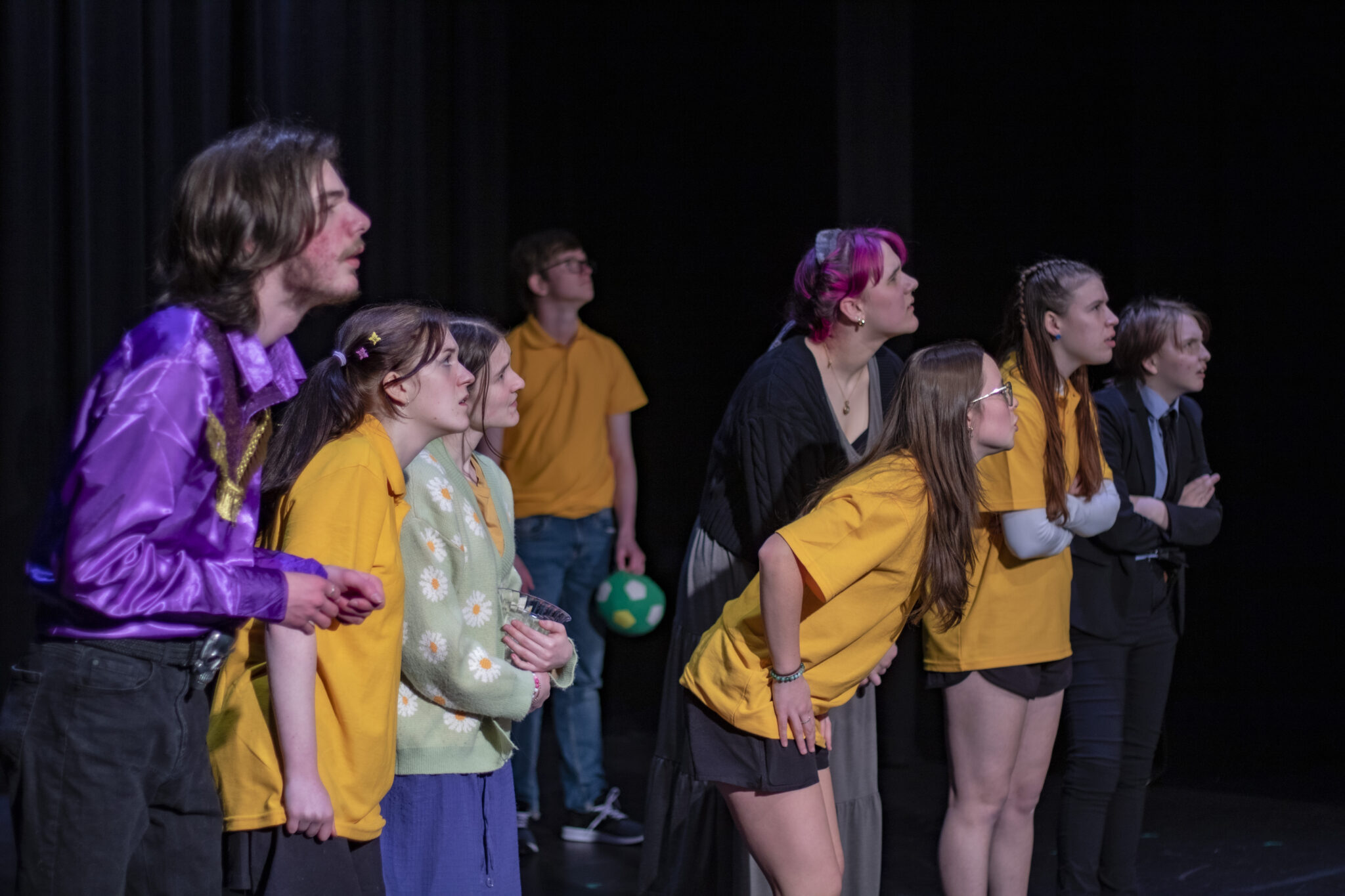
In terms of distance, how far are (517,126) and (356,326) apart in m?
3.56

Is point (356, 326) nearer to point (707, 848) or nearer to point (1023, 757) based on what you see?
point (707, 848)

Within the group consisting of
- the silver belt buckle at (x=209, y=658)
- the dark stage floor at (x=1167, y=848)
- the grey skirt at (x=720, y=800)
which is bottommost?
the dark stage floor at (x=1167, y=848)

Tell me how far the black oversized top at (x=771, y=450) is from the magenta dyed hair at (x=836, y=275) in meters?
0.06

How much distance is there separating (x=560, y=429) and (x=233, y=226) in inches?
97.7

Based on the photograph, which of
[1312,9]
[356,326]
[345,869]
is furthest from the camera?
[1312,9]

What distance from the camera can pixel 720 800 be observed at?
2.65 meters

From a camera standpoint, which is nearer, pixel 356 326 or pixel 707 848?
pixel 356 326

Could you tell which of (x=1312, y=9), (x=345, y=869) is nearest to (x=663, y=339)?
(x=1312, y=9)

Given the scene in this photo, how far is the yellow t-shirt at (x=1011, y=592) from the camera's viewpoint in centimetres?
251

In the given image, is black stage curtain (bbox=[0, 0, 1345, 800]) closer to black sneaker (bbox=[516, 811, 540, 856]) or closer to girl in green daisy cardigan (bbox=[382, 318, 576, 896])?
black sneaker (bbox=[516, 811, 540, 856])

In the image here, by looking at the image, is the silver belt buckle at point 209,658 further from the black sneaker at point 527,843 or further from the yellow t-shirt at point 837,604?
the black sneaker at point 527,843

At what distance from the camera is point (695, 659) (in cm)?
219

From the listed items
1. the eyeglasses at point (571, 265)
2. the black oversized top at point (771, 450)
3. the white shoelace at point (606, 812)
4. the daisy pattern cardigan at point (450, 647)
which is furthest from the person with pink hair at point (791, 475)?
the eyeglasses at point (571, 265)

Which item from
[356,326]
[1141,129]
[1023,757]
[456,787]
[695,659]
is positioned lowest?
[1023,757]
